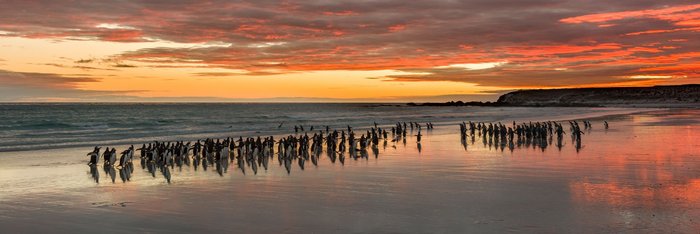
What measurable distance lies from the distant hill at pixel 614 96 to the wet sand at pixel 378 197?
13525 centimetres

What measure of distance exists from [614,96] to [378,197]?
168 metres

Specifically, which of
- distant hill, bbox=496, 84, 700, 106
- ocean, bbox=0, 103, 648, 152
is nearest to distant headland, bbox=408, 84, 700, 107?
distant hill, bbox=496, 84, 700, 106

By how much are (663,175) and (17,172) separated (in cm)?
1599

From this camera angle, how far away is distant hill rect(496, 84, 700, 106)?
150 metres

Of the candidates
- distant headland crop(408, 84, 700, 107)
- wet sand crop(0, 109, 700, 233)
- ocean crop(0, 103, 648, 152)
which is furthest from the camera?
distant headland crop(408, 84, 700, 107)

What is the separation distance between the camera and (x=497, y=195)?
1230 cm

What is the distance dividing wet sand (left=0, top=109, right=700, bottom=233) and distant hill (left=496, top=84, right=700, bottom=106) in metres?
135

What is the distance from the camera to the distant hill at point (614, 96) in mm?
149938

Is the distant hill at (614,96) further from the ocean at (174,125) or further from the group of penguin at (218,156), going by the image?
the group of penguin at (218,156)

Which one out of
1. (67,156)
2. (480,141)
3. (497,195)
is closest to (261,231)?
(497,195)

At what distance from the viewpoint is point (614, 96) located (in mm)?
167000

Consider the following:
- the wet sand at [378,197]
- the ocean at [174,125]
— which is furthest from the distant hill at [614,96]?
the wet sand at [378,197]

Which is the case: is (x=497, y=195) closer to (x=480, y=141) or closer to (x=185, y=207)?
(x=185, y=207)

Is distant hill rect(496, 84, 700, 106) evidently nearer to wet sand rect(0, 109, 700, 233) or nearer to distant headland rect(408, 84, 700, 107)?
distant headland rect(408, 84, 700, 107)
